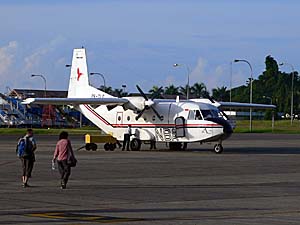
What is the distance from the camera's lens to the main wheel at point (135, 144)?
4625 centimetres

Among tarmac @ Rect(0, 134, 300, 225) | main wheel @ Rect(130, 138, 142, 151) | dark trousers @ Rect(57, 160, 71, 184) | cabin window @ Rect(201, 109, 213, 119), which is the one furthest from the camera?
main wheel @ Rect(130, 138, 142, 151)

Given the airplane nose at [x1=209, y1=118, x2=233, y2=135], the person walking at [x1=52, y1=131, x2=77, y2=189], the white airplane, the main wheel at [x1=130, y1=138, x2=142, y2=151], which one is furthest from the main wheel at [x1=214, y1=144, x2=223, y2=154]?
the person walking at [x1=52, y1=131, x2=77, y2=189]

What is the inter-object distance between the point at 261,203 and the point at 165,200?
229 cm

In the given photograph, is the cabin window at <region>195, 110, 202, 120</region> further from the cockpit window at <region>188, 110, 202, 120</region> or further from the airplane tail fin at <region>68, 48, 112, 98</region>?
the airplane tail fin at <region>68, 48, 112, 98</region>

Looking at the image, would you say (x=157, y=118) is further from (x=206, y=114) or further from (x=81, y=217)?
(x=81, y=217)

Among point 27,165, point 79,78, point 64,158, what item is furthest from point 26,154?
point 79,78

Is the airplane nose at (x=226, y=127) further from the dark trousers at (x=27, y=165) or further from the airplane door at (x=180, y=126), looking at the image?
the dark trousers at (x=27, y=165)

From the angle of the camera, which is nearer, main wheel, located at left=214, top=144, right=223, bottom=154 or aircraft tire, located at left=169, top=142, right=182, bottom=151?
main wheel, located at left=214, top=144, right=223, bottom=154

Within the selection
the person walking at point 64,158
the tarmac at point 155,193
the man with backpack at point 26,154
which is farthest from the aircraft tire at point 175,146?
the person walking at point 64,158

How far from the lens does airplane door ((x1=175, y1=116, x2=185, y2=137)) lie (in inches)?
1770

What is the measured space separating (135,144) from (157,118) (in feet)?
6.54

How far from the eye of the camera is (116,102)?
1802 inches

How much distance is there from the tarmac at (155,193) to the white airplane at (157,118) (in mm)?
8724

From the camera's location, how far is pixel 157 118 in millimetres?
46125
